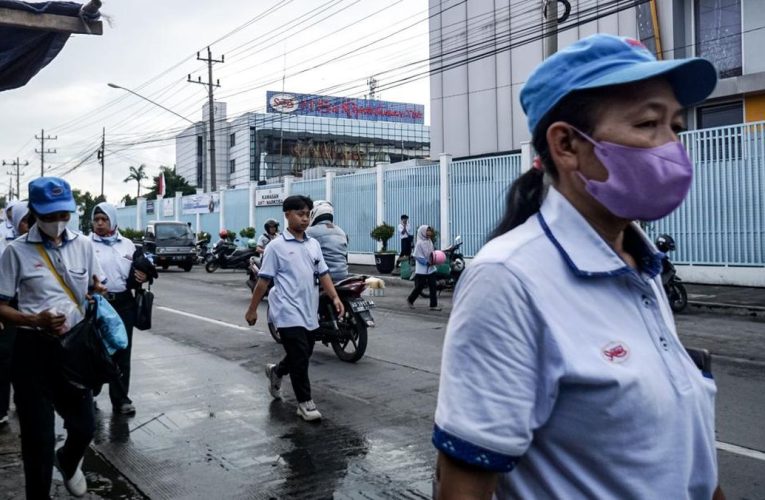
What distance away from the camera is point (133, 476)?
4.70 meters

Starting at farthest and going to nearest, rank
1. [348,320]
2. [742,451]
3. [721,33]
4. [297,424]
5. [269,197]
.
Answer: [269,197] → [721,33] → [348,320] → [297,424] → [742,451]

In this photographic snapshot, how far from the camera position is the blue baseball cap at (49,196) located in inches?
156

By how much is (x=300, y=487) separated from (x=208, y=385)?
3.17 metres

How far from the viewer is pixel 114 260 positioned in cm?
621

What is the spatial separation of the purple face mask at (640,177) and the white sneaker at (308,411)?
4.75m

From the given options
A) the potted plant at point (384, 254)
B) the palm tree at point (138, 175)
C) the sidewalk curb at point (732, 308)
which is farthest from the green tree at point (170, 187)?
the sidewalk curb at point (732, 308)

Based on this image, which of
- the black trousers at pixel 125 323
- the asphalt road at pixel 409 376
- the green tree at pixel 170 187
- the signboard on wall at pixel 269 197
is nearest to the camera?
the asphalt road at pixel 409 376

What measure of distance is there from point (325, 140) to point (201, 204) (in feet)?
113

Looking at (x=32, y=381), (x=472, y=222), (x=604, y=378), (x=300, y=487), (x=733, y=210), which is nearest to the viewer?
(x=604, y=378)

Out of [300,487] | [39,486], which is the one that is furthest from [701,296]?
[39,486]

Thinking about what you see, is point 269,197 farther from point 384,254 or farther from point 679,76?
point 679,76

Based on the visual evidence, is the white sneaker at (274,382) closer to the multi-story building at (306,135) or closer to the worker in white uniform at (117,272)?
the worker in white uniform at (117,272)

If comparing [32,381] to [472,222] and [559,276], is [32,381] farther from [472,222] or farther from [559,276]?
[472,222]

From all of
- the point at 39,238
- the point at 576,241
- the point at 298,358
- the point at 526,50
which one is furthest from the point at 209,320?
the point at 526,50
